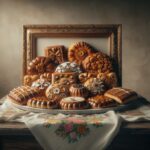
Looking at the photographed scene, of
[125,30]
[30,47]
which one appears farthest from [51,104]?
[125,30]

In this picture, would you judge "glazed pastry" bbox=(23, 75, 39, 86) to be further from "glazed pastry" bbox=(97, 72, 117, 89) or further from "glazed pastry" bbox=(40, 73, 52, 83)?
"glazed pastry" bbox=(97, 72, 117, 89)

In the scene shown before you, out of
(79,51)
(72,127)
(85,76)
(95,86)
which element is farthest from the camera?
(79,51)

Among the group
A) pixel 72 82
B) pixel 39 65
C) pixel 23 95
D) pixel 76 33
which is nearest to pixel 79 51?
pixel 76 33

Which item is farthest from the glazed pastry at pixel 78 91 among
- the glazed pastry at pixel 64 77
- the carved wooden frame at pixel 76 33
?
the carved wooden frame at pixel 76 33

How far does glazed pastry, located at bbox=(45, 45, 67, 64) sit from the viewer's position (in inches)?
77.1

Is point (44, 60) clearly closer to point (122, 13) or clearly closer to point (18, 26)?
point (18, 26)

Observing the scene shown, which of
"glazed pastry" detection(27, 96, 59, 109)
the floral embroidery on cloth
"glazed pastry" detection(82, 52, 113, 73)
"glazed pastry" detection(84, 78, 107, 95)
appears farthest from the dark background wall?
the floral embroidery on cloth

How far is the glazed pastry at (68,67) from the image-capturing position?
183 centimetres

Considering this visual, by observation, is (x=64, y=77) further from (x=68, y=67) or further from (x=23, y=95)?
(x=23, y=95)

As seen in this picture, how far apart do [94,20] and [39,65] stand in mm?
453

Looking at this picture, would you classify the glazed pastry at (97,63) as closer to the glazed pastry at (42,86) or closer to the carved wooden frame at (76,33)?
the carved wooden frame at (76,33)

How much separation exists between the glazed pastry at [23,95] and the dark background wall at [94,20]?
51cm

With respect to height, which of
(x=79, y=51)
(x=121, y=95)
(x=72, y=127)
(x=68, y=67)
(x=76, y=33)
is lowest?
(x=72, y=127)

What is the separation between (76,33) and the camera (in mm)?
1987
